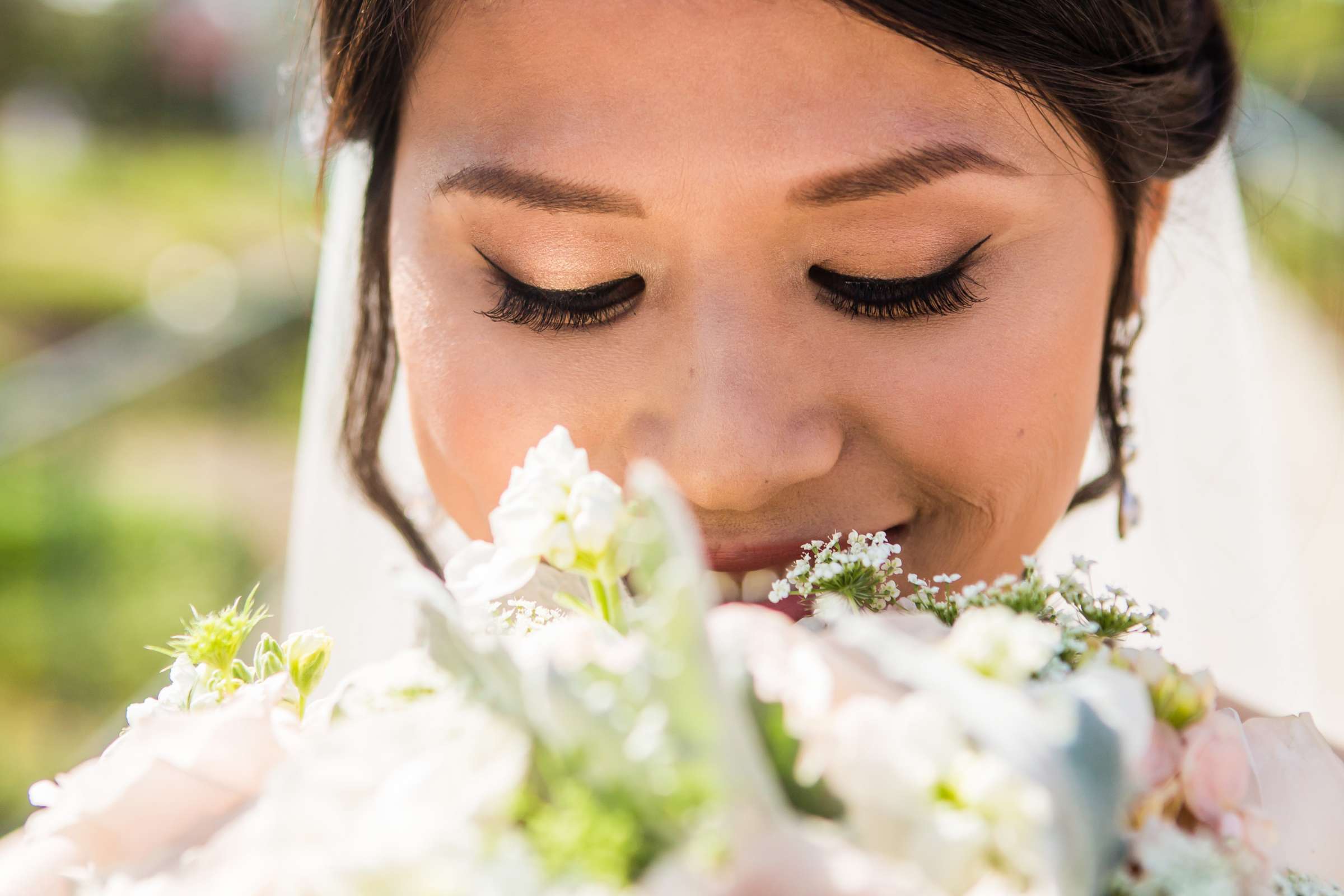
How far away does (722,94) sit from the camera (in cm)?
110

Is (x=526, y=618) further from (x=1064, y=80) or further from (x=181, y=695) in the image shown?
(x=1064, y=80)

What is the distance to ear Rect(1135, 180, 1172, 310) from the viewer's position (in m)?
1.61

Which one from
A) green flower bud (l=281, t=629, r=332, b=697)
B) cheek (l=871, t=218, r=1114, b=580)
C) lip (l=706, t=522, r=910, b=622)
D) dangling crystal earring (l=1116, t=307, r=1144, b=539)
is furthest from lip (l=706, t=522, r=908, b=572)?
dangling crystal earring (l=1116, t=307, r=1144, b=539)

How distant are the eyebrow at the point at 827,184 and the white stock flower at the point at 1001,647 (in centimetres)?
63

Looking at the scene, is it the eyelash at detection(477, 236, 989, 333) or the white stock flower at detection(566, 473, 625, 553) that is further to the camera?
the eyelash at detection(477, 236, 989, 333)

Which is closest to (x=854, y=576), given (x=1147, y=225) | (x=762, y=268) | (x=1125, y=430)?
(x=762, y=268)

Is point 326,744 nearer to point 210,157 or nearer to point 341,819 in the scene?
point 341,819

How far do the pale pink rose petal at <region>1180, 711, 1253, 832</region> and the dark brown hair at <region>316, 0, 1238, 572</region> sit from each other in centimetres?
76

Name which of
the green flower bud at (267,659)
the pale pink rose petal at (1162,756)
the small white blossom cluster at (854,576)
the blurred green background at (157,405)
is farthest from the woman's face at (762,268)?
the blurred green background at (157,405)

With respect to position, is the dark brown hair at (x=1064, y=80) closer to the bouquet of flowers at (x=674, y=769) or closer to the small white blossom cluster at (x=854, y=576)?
the small white blossom cluster at (x=854, y=576)

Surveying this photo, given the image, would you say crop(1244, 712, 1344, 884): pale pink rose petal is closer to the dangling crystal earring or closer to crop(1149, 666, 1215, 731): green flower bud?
crop(1149, 666, 1215, 731): green flower bud

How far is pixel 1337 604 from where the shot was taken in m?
4.13

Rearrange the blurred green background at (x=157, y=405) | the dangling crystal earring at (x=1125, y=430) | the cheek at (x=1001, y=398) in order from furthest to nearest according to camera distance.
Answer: the blurred green background at (x=157, y=405) → the dangling crystal earring at (x=1125, y=430) → the cheek at (x=1001, y=398)

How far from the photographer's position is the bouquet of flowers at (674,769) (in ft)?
1.52
